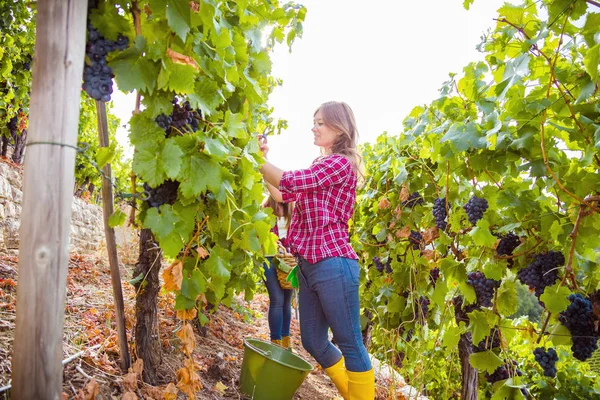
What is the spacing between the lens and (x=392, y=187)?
10.9ft

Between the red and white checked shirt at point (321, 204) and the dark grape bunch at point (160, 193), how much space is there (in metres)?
0.70

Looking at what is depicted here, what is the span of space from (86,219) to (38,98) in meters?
7.24

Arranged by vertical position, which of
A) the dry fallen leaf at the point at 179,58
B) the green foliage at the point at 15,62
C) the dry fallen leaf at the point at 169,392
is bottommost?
the dry fallen leaf at the point at 169,392

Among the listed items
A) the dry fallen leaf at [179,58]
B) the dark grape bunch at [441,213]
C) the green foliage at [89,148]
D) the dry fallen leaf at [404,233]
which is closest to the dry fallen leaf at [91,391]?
the dry fallen leaf at [179,58]

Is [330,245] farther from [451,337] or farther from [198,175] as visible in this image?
[198,175]

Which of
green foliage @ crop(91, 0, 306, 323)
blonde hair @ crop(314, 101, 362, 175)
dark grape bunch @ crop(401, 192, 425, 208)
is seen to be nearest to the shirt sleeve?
blonde hair @ crop(314, 101, 362, 175)

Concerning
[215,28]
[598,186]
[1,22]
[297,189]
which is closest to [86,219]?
[1,22]

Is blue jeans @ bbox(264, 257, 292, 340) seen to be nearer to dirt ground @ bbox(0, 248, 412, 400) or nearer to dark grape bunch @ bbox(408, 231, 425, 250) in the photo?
dirt ground @ bbox(0, 248, 412, 400)

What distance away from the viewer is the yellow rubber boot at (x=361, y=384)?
218 cm

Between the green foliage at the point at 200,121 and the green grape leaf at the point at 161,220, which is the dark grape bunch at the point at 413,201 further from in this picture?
the green grape leaf at the point at 161,220

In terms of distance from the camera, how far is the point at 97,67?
3.80 ft

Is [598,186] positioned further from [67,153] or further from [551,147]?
[67,153]

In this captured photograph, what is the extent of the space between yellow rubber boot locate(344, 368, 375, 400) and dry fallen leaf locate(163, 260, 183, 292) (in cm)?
114

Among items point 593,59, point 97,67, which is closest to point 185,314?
point 97,67
